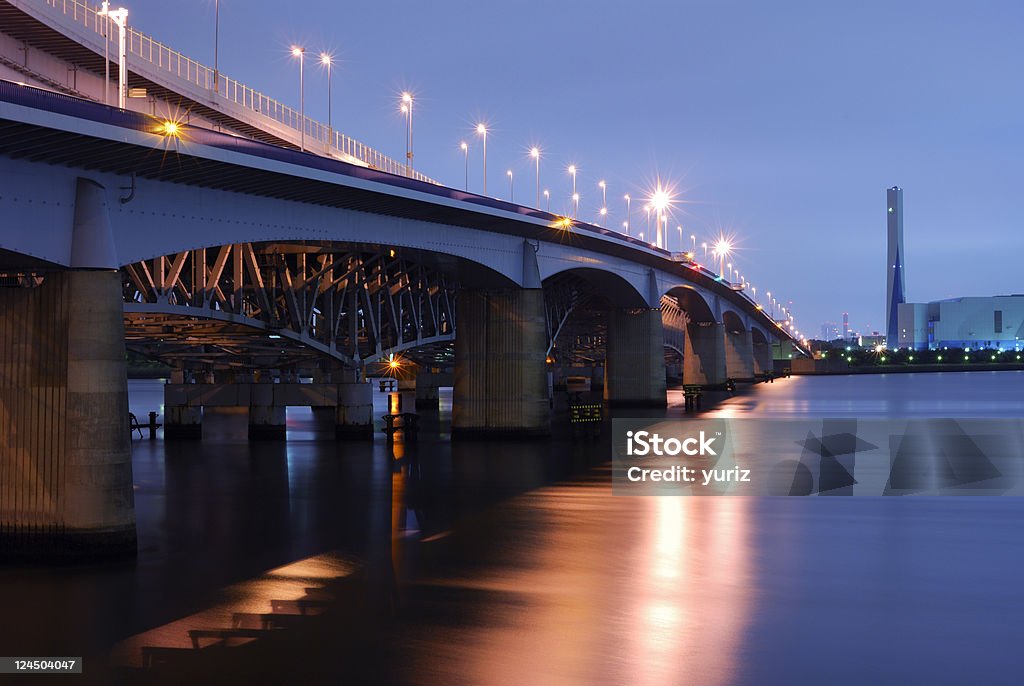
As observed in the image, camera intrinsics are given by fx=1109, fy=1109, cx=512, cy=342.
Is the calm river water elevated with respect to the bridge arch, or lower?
lower

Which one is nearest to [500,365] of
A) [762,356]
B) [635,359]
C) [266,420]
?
[266,420]

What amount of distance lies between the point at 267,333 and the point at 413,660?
30.3m

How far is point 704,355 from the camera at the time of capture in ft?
397

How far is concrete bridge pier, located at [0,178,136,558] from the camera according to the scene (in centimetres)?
2034

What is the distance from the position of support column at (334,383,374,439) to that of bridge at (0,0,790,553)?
112 millimetres

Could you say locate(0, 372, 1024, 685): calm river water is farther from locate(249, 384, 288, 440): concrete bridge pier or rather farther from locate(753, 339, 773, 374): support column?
locate(753, 339, 773, 374): support column

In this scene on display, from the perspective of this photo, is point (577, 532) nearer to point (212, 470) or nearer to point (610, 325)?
point (212, 470)

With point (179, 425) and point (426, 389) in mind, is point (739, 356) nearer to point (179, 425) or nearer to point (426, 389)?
point (426, 389)

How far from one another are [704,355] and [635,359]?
43612 millimetres

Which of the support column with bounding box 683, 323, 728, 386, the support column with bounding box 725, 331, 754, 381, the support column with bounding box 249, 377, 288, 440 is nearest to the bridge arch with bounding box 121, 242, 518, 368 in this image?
the support column with bounding box 249, 377, 288, 440

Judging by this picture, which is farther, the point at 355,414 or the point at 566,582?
the point at 355,414

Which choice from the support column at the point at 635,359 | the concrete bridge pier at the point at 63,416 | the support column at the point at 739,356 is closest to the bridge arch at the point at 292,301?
the concrete bridge pier at the point at 63,416

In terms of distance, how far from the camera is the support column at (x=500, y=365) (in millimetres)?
48406

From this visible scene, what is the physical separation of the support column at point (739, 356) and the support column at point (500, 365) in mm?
109460
